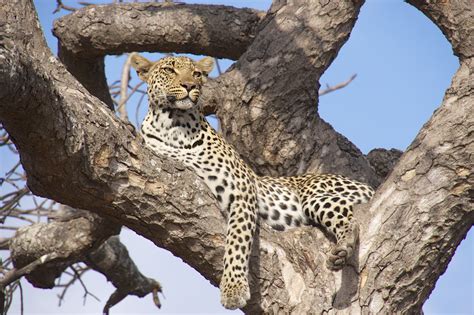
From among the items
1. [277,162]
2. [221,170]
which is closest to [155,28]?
[277,162]

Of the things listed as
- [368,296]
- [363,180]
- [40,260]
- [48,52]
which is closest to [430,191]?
[368,296]

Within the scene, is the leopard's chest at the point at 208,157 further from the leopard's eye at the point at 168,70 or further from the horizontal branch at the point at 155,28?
the horizontal branch at the point at 155,28

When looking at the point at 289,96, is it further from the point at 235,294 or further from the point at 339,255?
the point at 235,294

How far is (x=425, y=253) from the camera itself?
6.08 meters

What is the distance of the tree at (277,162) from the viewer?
17.7 ft

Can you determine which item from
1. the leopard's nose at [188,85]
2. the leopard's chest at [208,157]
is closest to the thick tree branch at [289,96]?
the leopard's chest at [208,157]

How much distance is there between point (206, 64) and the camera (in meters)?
7.64

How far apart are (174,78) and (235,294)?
2008 mm

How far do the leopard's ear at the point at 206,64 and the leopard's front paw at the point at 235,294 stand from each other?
7.33 feet

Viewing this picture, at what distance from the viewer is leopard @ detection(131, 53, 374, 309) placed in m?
6.78

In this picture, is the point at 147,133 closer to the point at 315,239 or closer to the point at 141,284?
the point at 315,239

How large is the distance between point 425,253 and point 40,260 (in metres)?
4.12

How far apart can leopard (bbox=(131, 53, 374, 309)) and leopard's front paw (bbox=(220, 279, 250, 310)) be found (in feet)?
1.80

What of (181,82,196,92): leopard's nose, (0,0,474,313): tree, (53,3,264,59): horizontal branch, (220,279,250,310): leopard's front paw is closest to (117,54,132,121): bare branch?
(53,3,264,59): horizontal branch
